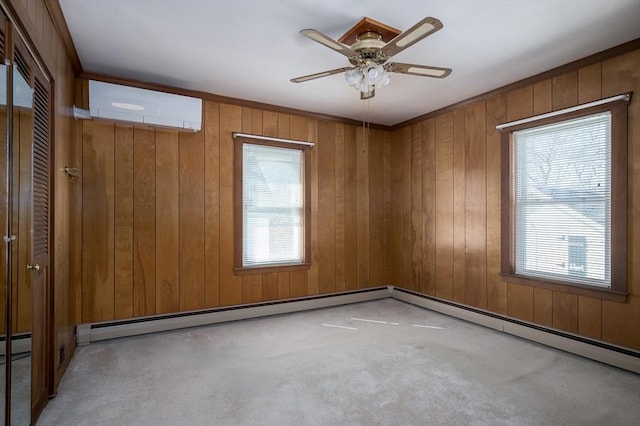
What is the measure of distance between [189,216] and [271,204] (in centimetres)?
97

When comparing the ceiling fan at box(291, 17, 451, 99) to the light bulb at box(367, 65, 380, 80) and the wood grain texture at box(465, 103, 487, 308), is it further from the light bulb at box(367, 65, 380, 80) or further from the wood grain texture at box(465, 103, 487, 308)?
the wood grain texture at box(465, 103, 487, 308)

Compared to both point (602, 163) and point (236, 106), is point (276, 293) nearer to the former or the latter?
point (236, 106)

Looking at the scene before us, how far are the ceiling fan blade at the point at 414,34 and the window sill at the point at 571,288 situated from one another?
2530 mm

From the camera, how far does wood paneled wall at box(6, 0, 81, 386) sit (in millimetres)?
1937

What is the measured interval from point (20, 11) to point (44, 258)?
1.33 m

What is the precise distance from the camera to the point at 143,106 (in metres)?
3.21

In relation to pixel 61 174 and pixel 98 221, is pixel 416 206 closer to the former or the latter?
pixel 98 221

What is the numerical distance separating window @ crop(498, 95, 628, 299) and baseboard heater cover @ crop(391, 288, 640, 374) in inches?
16.7

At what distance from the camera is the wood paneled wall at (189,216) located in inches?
127

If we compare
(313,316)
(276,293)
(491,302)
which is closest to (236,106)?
(276,293)

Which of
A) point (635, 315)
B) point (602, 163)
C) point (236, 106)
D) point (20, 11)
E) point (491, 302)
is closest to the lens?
point (20, 11)

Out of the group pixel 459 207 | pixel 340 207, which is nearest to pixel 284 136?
pixel 340 207

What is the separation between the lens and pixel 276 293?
414cm

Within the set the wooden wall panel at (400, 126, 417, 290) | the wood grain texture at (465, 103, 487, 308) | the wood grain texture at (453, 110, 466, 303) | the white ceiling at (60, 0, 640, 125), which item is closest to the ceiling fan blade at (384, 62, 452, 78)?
the white ceiling at (60, 0, 640, 125)
